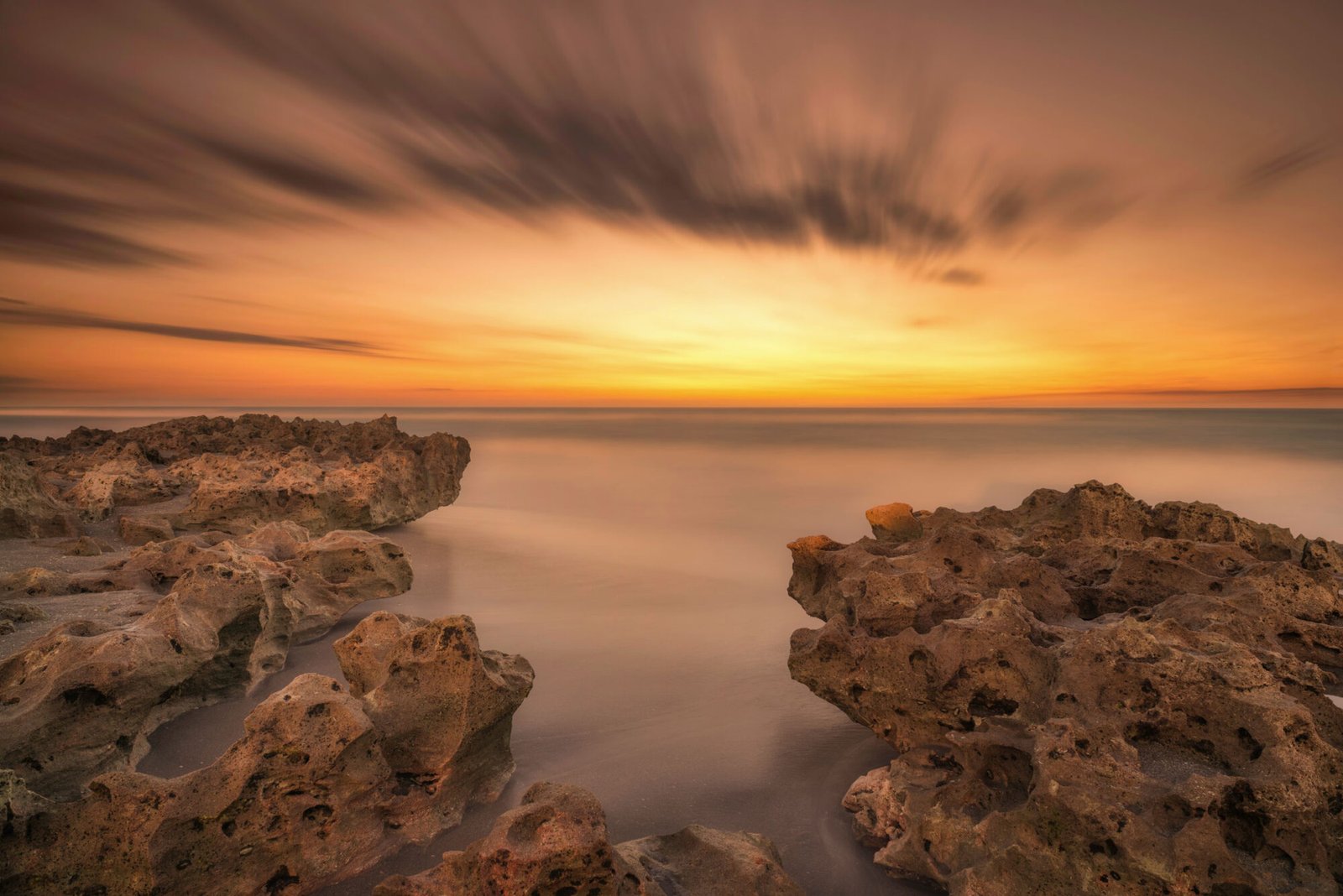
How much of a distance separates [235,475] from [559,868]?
927 centimetres

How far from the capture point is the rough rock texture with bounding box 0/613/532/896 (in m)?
2.61

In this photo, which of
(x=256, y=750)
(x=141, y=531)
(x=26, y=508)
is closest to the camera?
(x=256, y=750)

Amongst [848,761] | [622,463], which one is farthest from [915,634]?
[622,463]

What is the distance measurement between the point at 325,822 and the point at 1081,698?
366 centimetres

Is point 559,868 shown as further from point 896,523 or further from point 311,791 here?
point 896,523

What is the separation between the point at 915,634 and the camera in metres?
3.88

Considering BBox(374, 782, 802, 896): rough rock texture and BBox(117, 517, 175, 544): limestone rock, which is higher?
BBox(374, 782, 802, 896): rough rock texture

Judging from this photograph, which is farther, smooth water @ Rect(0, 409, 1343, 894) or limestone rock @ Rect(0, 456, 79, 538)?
limestone rock @ Rect(0, 456, 79, 538)

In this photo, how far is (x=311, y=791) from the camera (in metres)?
3.09

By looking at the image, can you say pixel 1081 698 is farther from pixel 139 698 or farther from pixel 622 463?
pixel 622 463

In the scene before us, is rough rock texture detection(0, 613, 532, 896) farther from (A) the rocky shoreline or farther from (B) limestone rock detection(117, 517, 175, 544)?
(B) limestone rock detection(117, 517, 175, 544)

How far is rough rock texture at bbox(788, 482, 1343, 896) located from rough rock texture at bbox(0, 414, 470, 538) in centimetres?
779

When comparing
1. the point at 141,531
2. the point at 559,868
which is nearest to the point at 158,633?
the point at 559,868

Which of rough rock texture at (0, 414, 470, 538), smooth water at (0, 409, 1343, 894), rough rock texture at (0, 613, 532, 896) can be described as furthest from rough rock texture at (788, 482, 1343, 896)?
rough rock texture at (0, 414, 470, 538)
